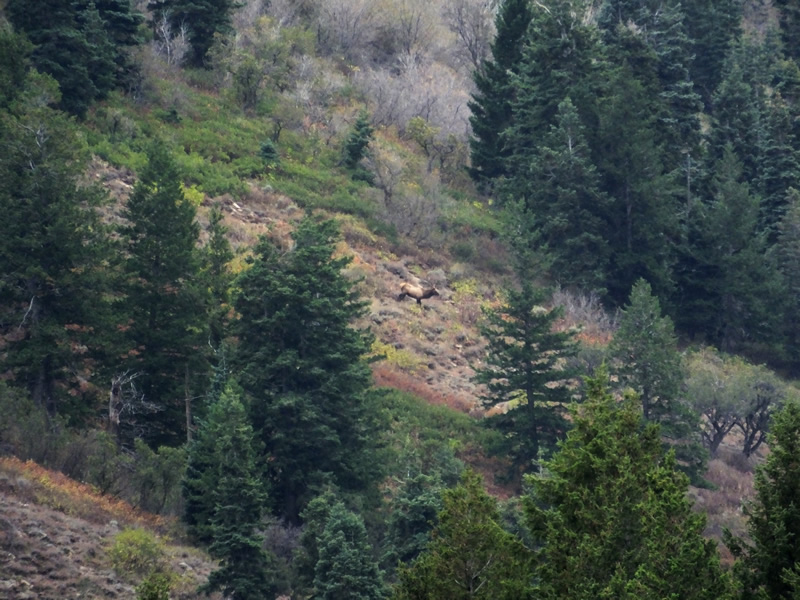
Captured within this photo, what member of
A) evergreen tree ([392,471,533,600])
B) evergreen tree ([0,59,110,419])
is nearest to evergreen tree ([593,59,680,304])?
evergreen tree ([0,59,110,419])

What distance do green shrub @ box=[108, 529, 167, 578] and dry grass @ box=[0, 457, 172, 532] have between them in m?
0.96

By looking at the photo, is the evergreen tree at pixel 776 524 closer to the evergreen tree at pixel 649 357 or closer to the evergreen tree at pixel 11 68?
the evergreen tree at pixel 649 357

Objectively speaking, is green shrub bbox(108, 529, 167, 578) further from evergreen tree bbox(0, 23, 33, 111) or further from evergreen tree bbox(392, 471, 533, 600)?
evergreen tree bbox(0, 23, 33, 111)

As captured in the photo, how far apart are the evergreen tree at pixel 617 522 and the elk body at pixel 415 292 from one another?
24316 millimetres

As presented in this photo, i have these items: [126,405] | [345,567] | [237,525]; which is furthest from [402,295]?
[345,567]

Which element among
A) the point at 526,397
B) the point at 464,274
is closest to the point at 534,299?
the point at 526,397

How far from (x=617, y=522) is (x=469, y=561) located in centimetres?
183

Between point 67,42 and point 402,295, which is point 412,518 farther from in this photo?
point 67,42

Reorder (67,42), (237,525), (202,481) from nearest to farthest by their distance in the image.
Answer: (237,525), (202,481), (67,42)

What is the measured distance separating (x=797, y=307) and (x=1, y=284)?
30693 mm

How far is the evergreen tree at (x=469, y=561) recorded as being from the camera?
1248 centimetres

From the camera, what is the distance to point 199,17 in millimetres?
45500

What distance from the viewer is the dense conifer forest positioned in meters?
13.1

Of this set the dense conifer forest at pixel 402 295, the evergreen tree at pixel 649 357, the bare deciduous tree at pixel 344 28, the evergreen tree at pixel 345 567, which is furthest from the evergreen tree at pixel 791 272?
the evergreen tree at pixel 345 567
